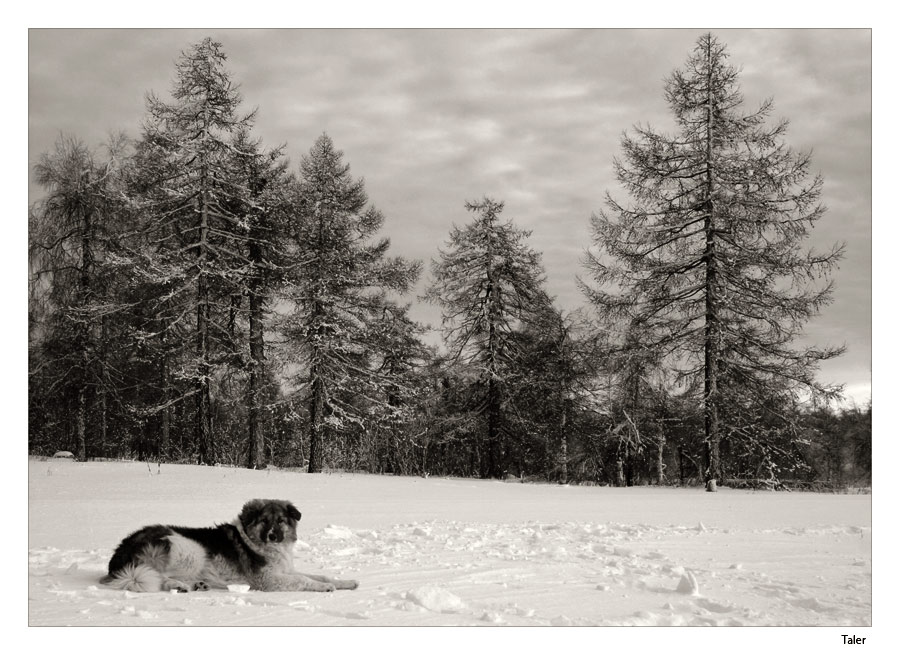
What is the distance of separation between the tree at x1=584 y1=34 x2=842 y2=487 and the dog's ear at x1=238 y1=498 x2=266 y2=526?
1209 cm

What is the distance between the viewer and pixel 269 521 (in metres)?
5.17

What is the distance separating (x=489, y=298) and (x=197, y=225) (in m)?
10.3

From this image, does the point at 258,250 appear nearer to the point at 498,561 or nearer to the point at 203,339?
the point at 203,339

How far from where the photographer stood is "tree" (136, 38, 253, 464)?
17.8 meters

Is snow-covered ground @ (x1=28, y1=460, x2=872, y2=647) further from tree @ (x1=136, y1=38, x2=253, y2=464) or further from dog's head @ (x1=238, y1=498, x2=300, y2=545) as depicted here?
tree @ (x1=136, y1=38, x2=253, y2=464)

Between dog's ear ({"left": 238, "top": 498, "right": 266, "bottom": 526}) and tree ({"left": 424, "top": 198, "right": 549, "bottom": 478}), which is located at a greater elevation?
tree ({"left": 424, "top": 198, "right": 549, "bottom": 478})

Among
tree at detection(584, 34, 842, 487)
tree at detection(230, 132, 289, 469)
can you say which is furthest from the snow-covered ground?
tree at detection(230, 132, 289, 469)

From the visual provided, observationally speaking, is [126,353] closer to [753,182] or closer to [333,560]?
[333,560]

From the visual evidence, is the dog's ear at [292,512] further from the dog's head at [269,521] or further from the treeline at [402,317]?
the treeline at [402,317]

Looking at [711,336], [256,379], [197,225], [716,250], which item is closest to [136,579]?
[711,336]

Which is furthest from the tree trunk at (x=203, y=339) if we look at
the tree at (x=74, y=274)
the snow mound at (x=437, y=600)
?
the snow mound at (x=437, y=600)
